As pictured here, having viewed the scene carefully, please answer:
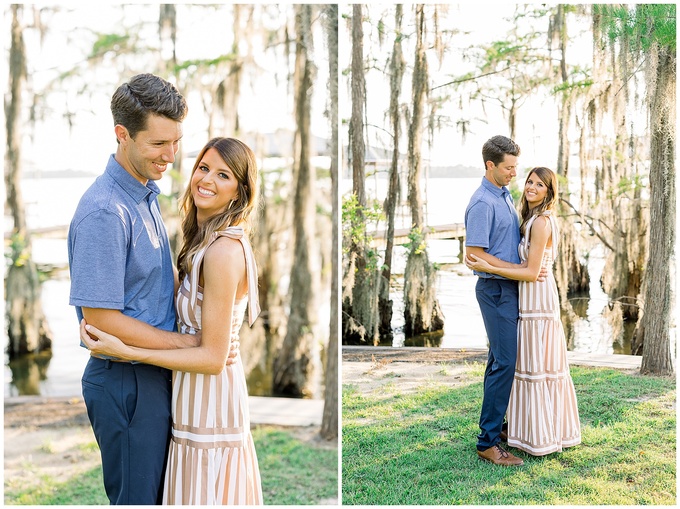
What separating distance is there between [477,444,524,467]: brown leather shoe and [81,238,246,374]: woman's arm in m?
1.78

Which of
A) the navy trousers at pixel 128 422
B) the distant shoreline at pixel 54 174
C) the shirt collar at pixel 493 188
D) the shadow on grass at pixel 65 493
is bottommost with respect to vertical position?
the shadow on grass at pixel 65 493

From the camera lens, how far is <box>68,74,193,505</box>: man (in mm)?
1735

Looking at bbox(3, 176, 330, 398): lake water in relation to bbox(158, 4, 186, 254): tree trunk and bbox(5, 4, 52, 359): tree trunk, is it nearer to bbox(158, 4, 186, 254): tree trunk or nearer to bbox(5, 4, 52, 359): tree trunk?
bbox(5, 4, 52, 359): tree trunk

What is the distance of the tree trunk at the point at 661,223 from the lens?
11.8 ft

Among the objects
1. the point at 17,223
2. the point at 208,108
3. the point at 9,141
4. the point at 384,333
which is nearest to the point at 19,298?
the point at 17,223

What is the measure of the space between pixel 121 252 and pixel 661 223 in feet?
10.3

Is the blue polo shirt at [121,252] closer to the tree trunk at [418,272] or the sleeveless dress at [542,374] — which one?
the sleeveless dress at [542,374]

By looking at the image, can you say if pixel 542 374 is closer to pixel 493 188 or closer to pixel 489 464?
pixel 489 464

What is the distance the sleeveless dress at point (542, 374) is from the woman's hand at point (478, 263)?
0.21 m

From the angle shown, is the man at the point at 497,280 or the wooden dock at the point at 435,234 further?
the wooden dock at the point at 435,234

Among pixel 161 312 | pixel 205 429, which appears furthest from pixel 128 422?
pixel 161 312

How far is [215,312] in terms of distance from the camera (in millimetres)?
1822

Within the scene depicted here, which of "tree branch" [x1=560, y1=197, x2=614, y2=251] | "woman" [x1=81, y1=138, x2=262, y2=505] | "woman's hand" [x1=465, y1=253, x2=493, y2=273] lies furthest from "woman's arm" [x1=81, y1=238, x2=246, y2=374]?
"tree branch" [x1=560, y1=197, x2=614, y2=251]

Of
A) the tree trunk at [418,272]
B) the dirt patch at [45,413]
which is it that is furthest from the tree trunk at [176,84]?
the tree trunk at [418,272]
